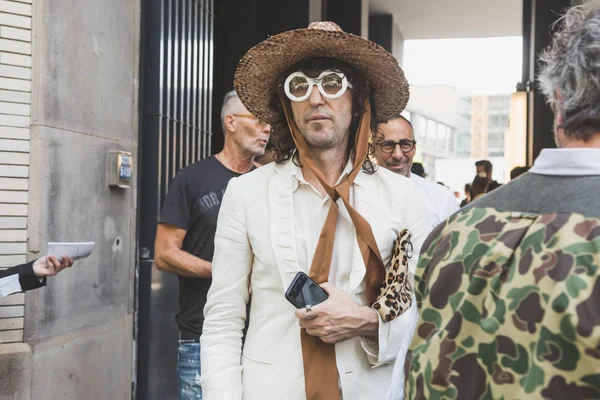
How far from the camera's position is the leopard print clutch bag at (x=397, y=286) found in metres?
2.49

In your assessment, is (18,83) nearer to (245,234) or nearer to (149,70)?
(149,70)

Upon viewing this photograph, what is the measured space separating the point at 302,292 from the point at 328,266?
167 millimetres

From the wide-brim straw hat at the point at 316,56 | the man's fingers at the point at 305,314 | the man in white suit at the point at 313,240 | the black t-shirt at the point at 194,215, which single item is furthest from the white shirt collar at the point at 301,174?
the black t-shirt at the point at 194,215

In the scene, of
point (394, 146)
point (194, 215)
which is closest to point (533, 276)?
point (194, 215)

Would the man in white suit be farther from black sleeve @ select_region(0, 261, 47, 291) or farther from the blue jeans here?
black sleeve @ select_region(0, 261, 47, 291)

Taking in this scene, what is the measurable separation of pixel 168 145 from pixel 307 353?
160 inches

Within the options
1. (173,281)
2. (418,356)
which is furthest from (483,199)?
(173,281)

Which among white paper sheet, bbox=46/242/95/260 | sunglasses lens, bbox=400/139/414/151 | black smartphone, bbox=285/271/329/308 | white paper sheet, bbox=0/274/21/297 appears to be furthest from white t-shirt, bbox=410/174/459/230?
white paper sheet, bbox=0/274/21/297

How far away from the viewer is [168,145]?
6.30 metres

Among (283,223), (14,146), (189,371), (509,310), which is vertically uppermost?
(14,146)

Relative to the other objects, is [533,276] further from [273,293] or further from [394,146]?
[394,146]

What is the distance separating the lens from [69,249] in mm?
4035

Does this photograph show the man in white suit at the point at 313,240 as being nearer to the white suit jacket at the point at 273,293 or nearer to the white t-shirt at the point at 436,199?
the white suit jacket at the point at 273,293

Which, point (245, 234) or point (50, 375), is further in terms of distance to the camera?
point (50, 375)
